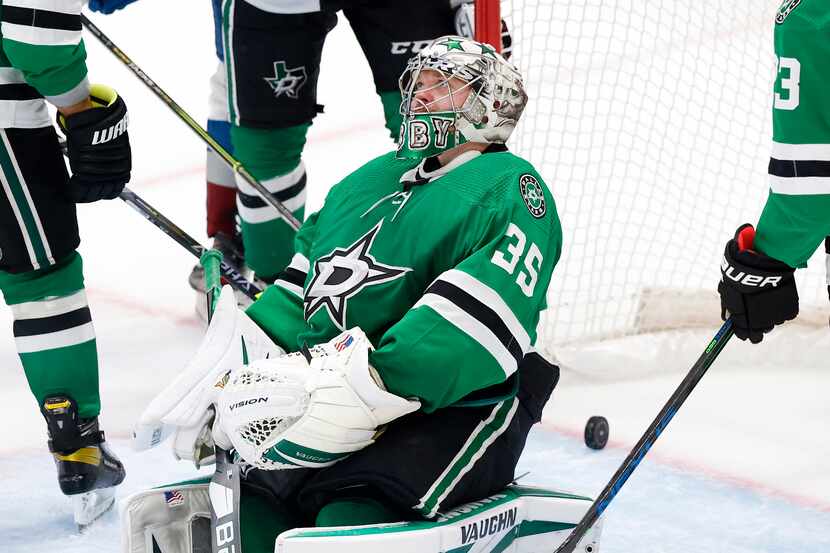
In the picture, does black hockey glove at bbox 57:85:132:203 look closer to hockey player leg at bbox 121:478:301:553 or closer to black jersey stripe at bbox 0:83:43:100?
black jersey stripe at bbox 0:83:43:100

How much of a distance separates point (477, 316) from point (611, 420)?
1289 millimetres

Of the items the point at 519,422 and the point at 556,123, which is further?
the point at 556,123

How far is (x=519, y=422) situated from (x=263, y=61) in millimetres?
1355

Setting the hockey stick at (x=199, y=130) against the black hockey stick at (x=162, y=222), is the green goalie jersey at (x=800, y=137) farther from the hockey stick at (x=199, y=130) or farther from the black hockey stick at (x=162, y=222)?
the hockey stick at (x=199, y=130)

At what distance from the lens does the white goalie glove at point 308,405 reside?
1889 millimetres

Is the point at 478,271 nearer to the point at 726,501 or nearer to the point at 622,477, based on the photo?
the point at 622,477

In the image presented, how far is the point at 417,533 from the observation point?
6.24ft

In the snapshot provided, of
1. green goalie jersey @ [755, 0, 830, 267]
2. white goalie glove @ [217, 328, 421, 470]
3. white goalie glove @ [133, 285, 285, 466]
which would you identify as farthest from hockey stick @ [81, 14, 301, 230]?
green goalie jersey @ [755, 0, 830, 267]

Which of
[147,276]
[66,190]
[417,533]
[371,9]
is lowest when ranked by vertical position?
[147,276]

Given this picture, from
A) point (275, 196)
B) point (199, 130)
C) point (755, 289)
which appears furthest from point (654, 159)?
point (755, 289)

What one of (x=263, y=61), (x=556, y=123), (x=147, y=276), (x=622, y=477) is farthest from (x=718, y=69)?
(x=622, y=477)

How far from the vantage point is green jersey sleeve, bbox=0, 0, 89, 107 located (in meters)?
2.37

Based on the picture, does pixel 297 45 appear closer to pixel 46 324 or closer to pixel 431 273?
pixel 46 324

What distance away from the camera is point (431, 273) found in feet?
6.82
